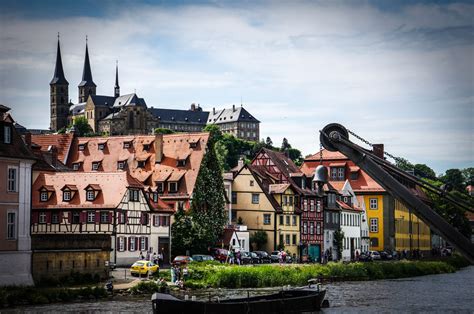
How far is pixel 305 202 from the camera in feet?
361

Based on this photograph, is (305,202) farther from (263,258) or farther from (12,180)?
(12,180)

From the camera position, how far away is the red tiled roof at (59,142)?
341ft

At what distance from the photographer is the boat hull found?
47844 mm

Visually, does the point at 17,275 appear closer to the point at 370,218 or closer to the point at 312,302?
the point at 312,302

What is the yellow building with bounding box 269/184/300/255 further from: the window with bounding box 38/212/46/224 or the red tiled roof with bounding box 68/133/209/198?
the window with bounding box 38/212/46/224

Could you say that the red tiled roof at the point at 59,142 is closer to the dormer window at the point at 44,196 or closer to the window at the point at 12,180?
the dormer window at the point at 44,196

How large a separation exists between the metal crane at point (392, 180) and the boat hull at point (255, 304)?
10410 mm

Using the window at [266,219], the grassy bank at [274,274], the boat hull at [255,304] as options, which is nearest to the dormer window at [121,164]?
the window at [266,219]

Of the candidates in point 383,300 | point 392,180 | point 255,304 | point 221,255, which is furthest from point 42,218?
point 392,180

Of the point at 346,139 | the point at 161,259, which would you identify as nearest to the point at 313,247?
the point at 161,259

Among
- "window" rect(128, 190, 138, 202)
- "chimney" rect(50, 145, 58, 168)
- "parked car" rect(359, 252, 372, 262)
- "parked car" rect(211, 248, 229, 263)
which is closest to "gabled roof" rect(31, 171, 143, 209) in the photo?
"window" rect(128, 190, 138, 202)

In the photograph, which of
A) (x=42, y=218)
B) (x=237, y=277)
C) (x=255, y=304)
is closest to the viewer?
(x=255, y=304)

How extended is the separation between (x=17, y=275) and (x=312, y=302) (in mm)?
18517

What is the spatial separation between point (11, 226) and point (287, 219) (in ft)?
170
